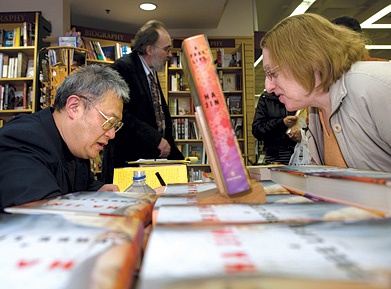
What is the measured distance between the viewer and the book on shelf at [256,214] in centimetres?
37

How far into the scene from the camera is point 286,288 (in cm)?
20

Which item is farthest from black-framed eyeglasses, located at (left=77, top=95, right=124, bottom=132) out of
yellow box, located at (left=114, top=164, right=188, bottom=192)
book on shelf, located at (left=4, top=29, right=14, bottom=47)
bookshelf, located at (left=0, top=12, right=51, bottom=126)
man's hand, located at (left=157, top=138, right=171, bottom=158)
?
book on shelf, located at (left=4, top=29, right=14, bottom=47)

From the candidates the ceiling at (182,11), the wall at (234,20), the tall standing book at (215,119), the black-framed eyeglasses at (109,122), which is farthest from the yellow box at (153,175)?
the wall at (234,20)

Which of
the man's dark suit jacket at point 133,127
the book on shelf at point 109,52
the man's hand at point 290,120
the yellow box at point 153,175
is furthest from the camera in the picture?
the book on shelf at point 109,52

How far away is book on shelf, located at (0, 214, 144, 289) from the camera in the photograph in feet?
0.77

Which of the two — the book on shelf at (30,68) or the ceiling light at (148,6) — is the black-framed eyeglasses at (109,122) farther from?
the ceiling light at (148,6)

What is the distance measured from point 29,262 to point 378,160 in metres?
1.08

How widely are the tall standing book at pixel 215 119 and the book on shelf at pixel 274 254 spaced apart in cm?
20

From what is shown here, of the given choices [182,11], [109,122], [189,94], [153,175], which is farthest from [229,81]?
[109,122]

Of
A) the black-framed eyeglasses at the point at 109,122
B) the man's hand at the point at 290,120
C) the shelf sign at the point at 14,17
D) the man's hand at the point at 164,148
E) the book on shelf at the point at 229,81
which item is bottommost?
the man's hand at the point at 164,148

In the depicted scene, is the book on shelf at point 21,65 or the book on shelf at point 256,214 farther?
the book on shelf at point 21,65

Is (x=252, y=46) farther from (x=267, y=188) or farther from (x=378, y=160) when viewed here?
(x=267, y=188)

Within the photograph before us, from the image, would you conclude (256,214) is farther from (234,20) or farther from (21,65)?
(234,20)

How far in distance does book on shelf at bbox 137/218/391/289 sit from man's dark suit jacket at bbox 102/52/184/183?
6.00 ft
